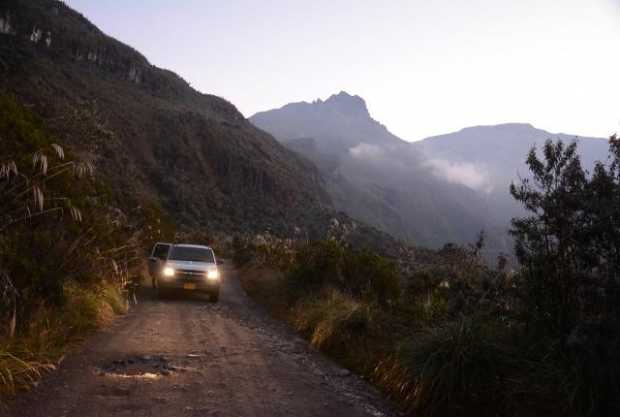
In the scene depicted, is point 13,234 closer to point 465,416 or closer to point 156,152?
point 465,416

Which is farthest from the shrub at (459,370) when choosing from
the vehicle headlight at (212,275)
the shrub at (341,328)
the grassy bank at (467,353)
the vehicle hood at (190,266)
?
the vehicle hood at (190,266)

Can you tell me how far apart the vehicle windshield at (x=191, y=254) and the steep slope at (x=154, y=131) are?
43.6m

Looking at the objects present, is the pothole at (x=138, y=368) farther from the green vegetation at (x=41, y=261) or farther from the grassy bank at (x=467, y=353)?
the grassy bank at (x=467, y=353)

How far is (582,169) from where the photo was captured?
6.38 m

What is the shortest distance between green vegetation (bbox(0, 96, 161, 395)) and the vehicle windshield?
3.81m

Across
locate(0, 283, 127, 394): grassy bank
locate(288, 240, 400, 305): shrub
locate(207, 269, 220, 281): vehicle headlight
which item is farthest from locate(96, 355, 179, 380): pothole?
locate(207, 269, 220, 281): vehicle headlight

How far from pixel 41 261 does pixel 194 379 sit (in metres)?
3.59

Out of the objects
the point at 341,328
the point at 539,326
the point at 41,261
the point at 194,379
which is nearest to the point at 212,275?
the point at 341,328

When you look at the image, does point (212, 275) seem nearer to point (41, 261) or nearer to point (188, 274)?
point (188, 274)

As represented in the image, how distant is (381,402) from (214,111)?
142364 mm

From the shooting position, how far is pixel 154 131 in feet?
319

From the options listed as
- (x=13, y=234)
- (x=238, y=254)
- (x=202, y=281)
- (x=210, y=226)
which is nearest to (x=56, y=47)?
(x=210, y=226)

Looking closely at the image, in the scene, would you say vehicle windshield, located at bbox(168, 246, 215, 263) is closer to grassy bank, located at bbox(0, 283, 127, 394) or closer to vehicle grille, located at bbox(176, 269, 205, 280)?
vehicle grille, located at bbox(176, 269, 205, 280)

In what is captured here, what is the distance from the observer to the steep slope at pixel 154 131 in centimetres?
7588
